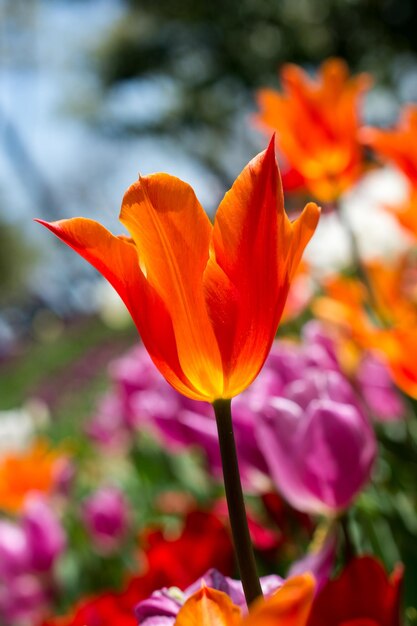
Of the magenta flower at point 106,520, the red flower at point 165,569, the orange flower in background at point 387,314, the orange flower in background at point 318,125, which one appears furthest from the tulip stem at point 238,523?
the magenta flower at point 106,520

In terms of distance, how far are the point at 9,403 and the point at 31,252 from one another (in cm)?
1971

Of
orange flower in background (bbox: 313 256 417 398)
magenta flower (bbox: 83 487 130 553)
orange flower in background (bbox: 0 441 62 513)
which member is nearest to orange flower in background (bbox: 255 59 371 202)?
orange flower in background (bbox: 313 256 417 398)

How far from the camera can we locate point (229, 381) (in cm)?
39

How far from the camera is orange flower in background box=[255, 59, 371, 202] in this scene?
3.73ft

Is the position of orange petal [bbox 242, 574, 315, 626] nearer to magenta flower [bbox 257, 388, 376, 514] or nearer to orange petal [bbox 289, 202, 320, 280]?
orange petal [bbox 289, 202, 320, 280]

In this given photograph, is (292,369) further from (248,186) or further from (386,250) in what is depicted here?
(386,250)

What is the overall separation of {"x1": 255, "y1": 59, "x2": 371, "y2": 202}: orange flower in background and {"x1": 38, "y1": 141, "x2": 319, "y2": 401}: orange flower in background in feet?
2.57

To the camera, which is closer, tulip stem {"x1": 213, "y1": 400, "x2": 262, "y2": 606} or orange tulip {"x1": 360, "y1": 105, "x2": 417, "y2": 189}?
tulip stem {"x1": 213, "y1": 400, "x2": 262, "y2": 606}

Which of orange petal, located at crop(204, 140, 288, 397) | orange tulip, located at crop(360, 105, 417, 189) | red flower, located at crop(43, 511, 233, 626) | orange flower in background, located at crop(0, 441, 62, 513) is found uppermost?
orange tulip, located at crop(360, 105, 417, 189)

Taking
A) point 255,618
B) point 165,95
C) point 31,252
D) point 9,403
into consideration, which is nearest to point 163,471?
point 255,618

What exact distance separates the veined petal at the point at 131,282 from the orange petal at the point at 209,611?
10 cm

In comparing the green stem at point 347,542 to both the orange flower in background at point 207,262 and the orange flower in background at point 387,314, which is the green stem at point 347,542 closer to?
the orange flower in background at point 387,314

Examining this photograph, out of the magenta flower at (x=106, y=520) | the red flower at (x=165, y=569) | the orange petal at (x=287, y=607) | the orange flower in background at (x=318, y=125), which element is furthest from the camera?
the magenta flower at (x=106, y=520)

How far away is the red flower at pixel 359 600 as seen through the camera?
1.38 feet
